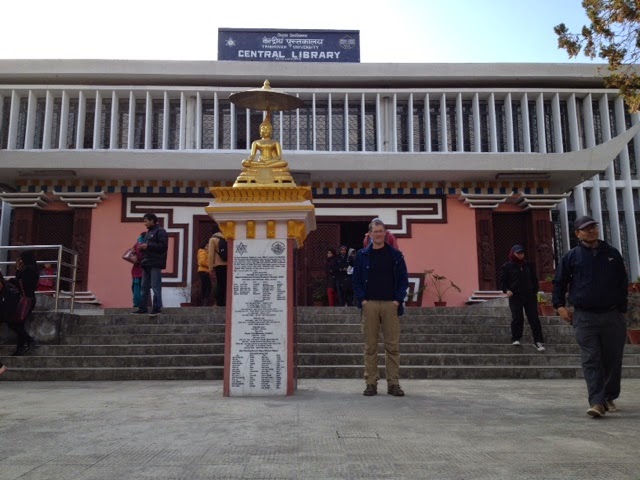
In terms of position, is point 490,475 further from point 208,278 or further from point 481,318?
point 208,278

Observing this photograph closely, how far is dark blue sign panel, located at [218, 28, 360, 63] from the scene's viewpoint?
19.4 m

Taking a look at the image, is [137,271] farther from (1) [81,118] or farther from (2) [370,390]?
(1) [81,118]

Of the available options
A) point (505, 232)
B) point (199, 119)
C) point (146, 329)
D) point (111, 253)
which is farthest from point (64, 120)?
point (505, 232)

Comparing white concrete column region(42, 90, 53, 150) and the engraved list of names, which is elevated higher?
white concrete column region(42, 90, 53, 150)

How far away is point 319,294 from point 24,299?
7097 millimetres

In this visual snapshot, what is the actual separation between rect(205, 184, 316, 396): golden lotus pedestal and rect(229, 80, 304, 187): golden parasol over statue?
6.8 inches

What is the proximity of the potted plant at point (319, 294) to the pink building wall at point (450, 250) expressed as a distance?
82.9 inches

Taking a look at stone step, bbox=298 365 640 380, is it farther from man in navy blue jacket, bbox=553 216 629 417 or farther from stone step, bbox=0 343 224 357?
man in navy blue jacket, bbox=553 216 629 417

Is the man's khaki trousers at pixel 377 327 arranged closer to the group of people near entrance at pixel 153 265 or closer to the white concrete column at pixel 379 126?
the group of people near entrance at pixel 153 265

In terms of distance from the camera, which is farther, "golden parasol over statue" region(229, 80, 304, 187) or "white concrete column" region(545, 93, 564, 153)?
"white concrete column" region(545, 93, 564, 153)

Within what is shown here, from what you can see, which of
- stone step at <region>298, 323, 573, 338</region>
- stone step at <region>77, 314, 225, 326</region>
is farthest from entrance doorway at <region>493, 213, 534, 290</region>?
stone step at <region>77, 314, 225, 326</region>

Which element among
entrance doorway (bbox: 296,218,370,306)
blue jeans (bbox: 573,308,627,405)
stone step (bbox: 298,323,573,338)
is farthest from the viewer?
entrance doorway (bbox: 296,218,370,306)

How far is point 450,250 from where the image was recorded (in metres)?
15.1

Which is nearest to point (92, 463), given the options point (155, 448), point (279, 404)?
point (155, 448)
